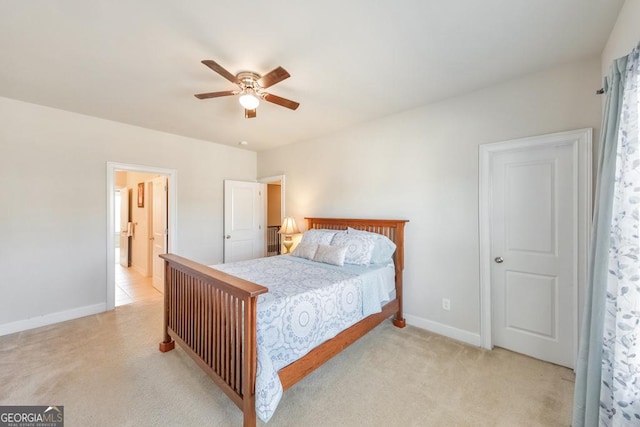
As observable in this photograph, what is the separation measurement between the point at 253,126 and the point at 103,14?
2.15 m

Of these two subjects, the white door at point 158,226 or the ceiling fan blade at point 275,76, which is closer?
the ceiling fan blade at point 275,76

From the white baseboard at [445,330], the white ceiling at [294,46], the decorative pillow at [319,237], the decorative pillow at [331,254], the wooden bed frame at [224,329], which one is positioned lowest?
the white baseboard at [445,330]

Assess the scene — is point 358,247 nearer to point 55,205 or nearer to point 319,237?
point 319,237

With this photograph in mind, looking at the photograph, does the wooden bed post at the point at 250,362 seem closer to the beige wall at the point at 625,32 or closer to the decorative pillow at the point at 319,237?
the decorative pillow at the point at 319,237

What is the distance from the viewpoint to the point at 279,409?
184 centimetres

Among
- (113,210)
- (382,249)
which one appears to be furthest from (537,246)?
(113,210)

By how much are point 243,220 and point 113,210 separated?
1997mm

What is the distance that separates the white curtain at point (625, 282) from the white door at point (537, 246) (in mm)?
1035

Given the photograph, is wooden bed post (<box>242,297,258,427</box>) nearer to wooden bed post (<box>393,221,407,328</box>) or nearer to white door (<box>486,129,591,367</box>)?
wooden bed post (<box>393,221,407,328</box>)

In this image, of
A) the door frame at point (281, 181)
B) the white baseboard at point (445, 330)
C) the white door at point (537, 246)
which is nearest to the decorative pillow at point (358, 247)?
the white baseboard at point (445, 330)

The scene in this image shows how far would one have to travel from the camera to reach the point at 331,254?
118 inches

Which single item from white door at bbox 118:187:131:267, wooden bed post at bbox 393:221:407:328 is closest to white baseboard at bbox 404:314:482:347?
wooden bed post at bbox 393:221:407:328

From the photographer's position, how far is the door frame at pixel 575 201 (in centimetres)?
213

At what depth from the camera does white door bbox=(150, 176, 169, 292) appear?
4332 millimetres
